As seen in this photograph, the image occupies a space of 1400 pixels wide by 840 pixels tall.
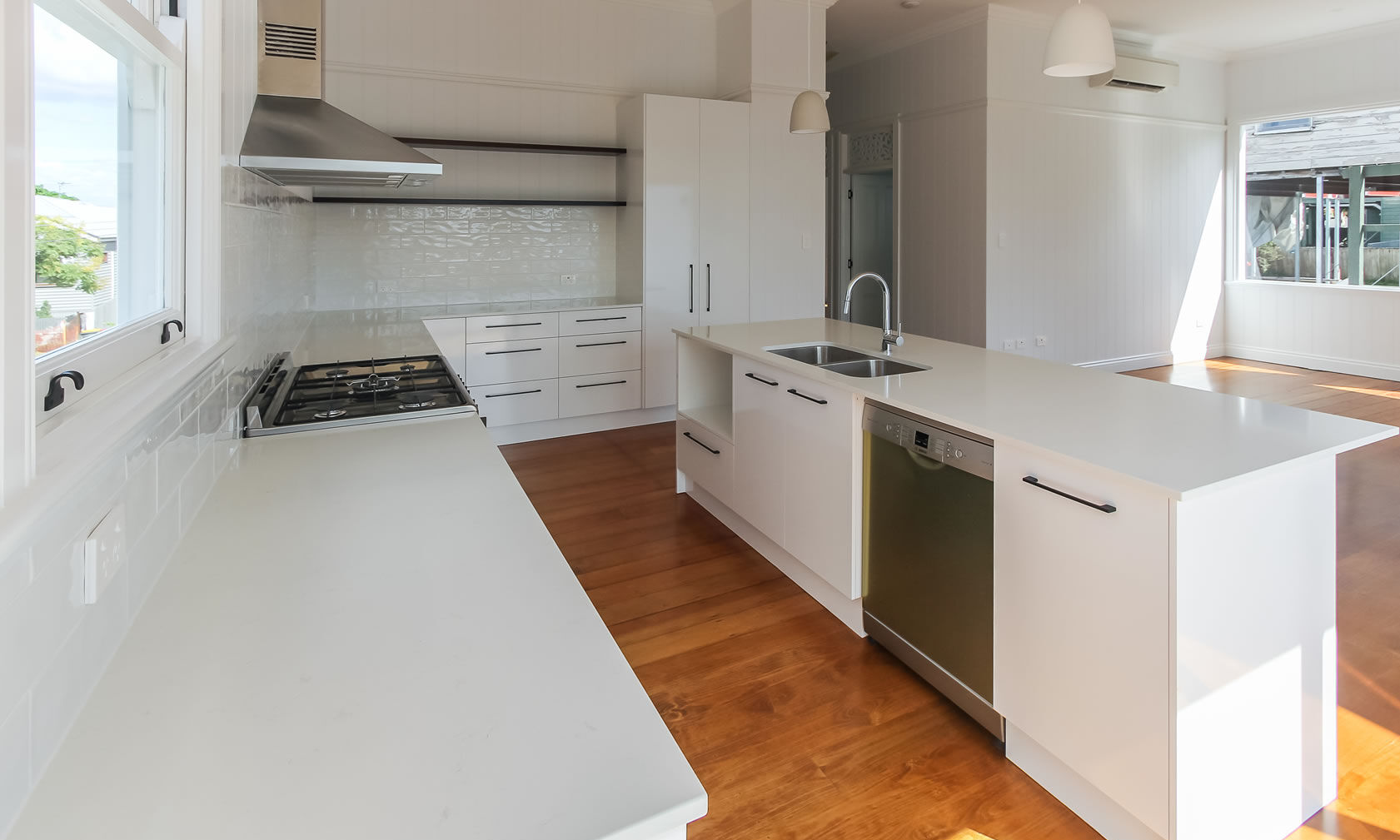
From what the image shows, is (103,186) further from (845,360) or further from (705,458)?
(705,458)

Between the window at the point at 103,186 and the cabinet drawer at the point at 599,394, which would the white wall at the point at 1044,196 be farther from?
the window at the point at 103,186

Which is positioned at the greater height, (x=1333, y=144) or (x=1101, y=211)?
(x=1333, y=144)

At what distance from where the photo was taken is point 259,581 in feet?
3.75

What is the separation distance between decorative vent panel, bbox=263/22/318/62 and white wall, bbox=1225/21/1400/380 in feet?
27.1

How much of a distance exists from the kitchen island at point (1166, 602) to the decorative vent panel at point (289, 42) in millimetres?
2130

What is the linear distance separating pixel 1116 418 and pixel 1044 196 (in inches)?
219

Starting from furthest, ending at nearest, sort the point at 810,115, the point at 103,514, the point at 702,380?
the point at 702,380 < the point at 810,115 < the point at 103,514

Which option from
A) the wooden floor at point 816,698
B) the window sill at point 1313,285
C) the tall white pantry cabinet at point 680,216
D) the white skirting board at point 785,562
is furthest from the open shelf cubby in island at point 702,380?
the window sill at point 1313,285

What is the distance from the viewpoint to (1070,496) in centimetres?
169

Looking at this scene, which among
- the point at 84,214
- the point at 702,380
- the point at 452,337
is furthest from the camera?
the point at 452,337

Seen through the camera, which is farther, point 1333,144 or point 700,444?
point 1333,144

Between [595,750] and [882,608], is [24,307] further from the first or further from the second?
[882,608]

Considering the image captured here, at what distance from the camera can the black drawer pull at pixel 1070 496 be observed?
5.26ft

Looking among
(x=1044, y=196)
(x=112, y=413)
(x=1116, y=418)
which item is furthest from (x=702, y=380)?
(x=1044, y=196)
